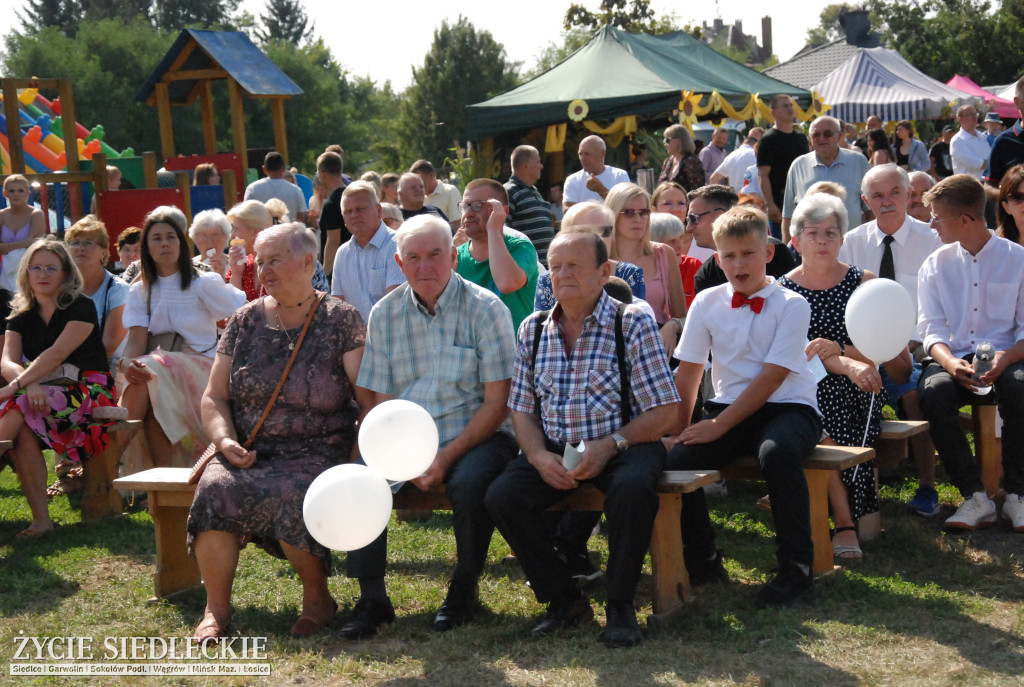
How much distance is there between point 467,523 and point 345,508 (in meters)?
0.63

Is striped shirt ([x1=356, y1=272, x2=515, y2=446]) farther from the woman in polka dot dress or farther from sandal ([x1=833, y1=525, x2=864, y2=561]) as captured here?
sandal ([x1=833, y1=525, x2=864, y2=561])

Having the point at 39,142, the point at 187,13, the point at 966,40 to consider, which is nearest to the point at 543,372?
the point at 39,142

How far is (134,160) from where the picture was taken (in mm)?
14391

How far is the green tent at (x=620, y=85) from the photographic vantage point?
15.9m

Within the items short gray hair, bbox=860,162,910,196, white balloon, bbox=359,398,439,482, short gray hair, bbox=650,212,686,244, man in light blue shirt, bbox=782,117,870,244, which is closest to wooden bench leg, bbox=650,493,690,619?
white balloon, bbox=359,398,439,482

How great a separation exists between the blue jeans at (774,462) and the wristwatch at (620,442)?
1.70 ft

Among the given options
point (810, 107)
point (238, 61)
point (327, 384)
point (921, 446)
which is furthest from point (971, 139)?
point (327, 384)

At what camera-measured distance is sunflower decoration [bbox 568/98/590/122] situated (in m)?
15.9

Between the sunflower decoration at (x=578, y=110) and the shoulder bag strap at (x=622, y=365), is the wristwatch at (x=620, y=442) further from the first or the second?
the sunflower decoration at (x=578, y=110)

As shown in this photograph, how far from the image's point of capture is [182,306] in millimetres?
6098

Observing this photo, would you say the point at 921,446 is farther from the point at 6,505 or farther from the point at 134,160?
the point at 134,160

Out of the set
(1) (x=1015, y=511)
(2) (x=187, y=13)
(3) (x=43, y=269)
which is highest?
(2) (x=187, y=13)

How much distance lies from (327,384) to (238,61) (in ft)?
44.2

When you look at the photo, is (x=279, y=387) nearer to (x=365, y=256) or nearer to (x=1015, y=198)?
(x=365, y=256)
